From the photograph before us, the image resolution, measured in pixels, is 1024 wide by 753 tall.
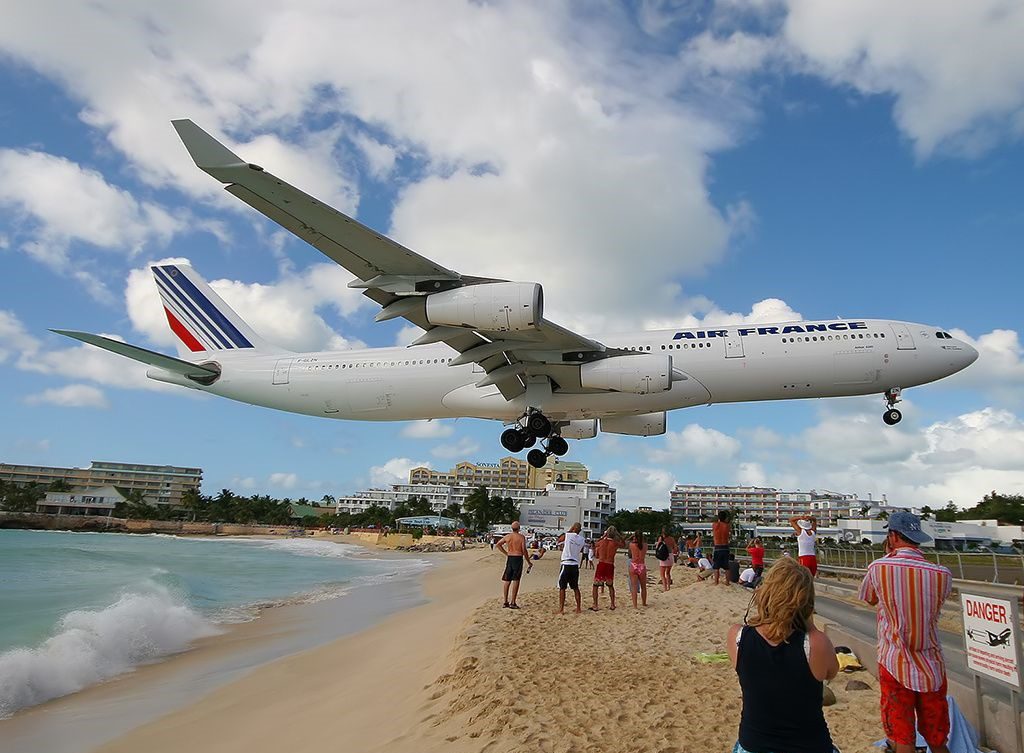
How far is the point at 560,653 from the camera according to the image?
10.5 m

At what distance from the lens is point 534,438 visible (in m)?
21.9

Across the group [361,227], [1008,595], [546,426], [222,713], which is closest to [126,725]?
[222,713]

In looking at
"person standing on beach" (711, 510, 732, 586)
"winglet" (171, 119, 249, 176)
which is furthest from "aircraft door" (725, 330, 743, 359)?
"winglet" (171, 119, 249, 176)

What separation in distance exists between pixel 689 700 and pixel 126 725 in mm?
8838

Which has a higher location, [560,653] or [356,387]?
[356,387]

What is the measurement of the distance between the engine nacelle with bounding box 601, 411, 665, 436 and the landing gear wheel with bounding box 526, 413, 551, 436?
401cm

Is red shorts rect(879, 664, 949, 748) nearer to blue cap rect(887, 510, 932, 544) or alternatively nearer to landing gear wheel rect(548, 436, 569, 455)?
blue cap rect(887, 510, 932, 544)

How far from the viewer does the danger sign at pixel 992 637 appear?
5.12m

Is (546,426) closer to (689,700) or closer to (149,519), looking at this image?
(689,700)

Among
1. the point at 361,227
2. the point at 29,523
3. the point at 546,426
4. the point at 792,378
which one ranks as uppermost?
the point at 361,227

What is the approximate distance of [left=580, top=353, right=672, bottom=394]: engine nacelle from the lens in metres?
18.2

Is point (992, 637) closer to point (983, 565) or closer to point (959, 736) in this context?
point (959, 736)

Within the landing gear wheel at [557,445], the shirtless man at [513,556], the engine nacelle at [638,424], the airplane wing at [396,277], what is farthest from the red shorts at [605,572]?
the engine nacelle at [638,424]

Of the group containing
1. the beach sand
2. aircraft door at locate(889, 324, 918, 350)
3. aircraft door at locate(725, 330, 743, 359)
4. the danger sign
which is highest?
aircraft door at locate(889, 324, 918, 350)
